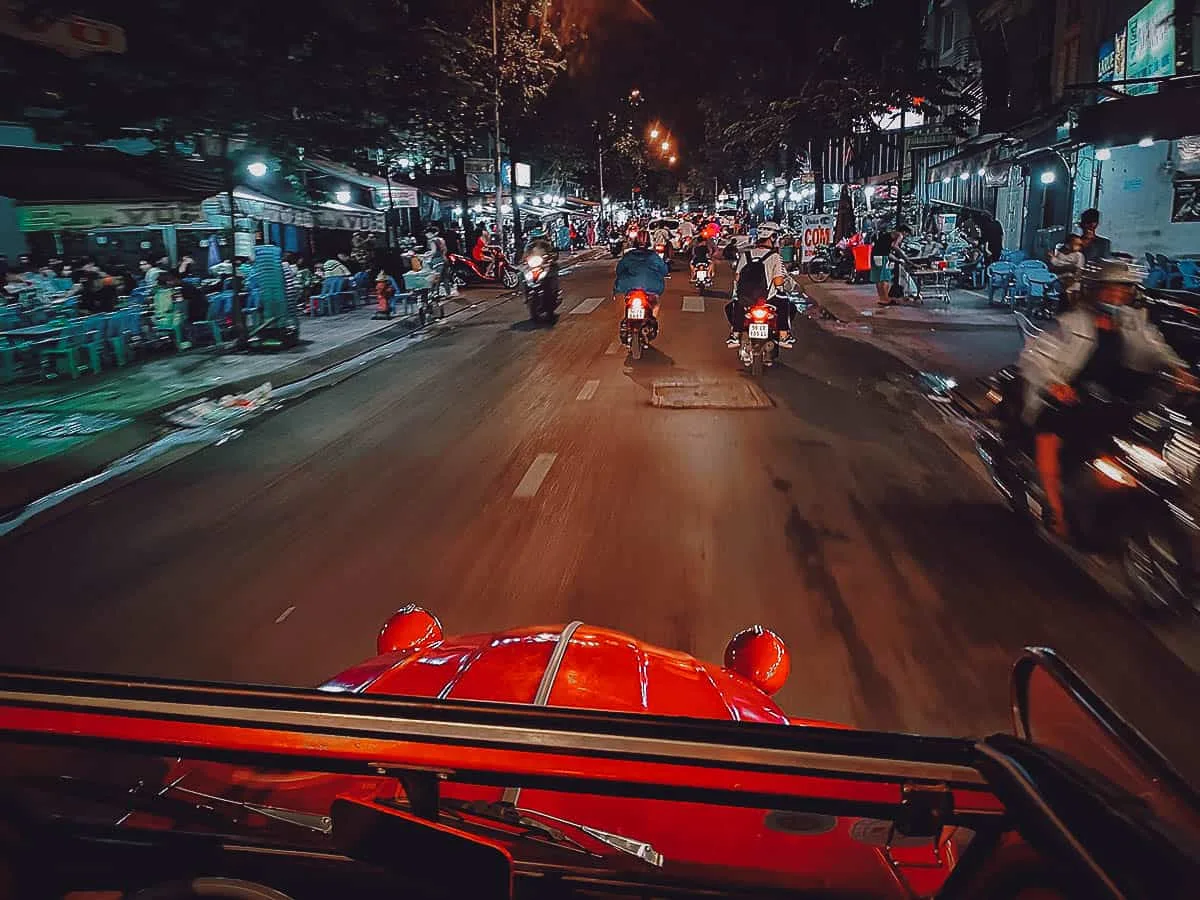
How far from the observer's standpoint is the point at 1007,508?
756 cm

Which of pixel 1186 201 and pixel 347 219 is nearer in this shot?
pixel 1186 201

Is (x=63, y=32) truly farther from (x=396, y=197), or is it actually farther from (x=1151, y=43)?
(x=396, y=197)

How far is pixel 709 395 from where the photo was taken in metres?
12.2

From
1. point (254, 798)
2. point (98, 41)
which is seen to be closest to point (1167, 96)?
point (98, 41)

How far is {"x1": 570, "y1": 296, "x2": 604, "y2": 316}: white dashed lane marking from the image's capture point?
22736mm

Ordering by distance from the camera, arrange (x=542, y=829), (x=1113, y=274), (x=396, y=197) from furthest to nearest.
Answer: (x=396, y=197)
(x=1113, y=274)
(x=542, y=829)

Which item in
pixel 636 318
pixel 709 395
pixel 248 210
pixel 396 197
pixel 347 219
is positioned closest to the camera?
pixel 709 395

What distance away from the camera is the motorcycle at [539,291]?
66.3 feet

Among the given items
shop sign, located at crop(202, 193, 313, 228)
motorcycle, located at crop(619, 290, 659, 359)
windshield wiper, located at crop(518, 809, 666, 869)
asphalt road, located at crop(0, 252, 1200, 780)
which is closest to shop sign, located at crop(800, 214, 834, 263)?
shop sign, located at crop(202, 193, 313, 228)

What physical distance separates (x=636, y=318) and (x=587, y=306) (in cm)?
910

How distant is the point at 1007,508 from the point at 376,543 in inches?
192

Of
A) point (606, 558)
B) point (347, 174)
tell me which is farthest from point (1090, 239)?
point (347, 174)

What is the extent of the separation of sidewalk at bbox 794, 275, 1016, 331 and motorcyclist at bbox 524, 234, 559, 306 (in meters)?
6.11

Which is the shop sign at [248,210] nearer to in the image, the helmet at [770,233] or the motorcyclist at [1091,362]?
the helmet at [770,233]
